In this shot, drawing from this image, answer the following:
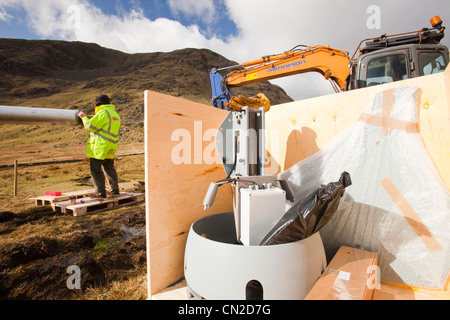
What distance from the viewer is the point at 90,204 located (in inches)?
134

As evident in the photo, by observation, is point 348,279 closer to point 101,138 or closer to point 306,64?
point 306,64

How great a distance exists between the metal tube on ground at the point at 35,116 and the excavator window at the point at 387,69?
11.2ft

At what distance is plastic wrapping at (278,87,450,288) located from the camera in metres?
1.24

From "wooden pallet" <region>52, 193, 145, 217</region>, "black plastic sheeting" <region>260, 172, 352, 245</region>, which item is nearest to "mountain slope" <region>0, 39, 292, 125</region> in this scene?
"wooden pallet" <region>52, 193, 145, 217</region>

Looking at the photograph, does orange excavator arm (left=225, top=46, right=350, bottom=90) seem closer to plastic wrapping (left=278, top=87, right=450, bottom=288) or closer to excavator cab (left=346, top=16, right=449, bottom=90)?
excavator cab (left=346, top=16, right=449, bottom=90)

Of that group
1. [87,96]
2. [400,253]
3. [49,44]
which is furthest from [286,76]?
[49,44]

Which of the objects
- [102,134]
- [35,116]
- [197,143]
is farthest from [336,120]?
[102,134]

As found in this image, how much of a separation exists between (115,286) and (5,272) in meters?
1.01

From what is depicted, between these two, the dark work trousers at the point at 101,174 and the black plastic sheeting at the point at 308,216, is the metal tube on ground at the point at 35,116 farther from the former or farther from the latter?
the dark work trousers at the point at 101,174

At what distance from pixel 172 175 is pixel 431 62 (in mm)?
3446

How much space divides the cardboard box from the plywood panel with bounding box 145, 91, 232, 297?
0.91 meters

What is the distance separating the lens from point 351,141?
1.53m
